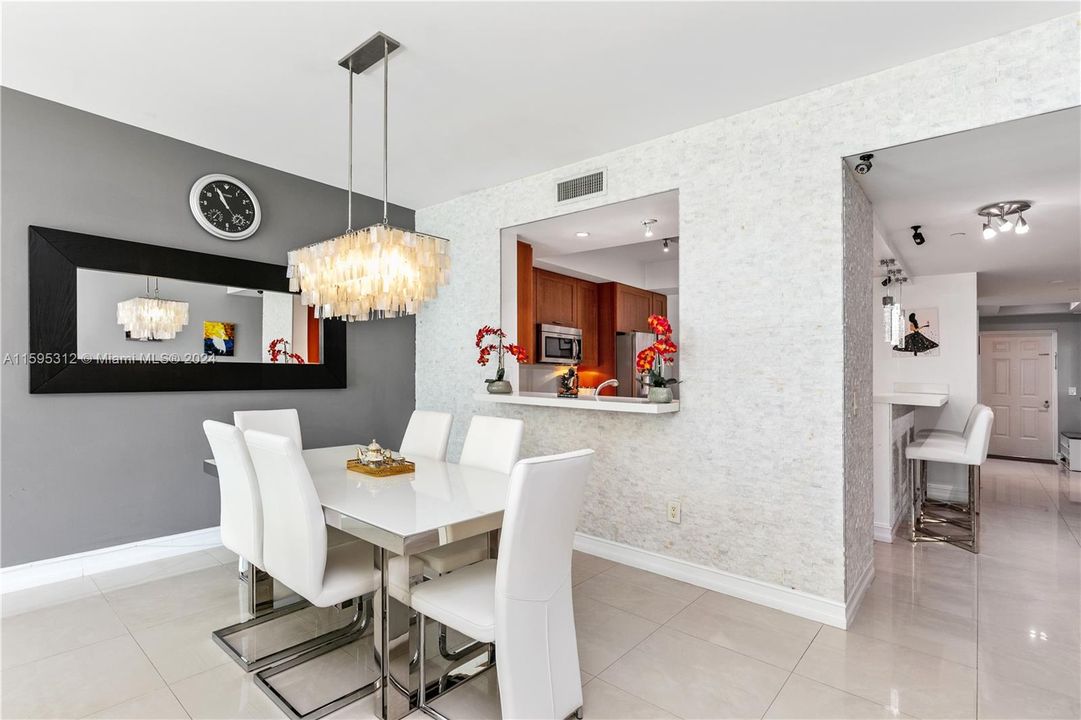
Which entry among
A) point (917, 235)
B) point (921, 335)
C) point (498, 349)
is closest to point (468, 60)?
point (498, 349)

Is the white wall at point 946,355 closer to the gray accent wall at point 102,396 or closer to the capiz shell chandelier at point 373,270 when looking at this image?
the capiz shell chandelier at point 373,270

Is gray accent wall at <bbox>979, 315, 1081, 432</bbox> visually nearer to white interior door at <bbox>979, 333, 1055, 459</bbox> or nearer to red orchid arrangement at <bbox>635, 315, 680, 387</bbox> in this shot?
white interior door at <bbox>979, 333, 1055, 459</bbox>

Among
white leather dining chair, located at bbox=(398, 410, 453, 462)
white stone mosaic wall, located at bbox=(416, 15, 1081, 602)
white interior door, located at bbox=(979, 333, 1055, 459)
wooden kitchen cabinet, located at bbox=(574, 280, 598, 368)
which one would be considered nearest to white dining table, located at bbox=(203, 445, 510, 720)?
white leather dining chair, located at bbox=(398, 410, 453, 462)

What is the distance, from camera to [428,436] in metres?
3.28

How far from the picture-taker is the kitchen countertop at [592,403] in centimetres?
307

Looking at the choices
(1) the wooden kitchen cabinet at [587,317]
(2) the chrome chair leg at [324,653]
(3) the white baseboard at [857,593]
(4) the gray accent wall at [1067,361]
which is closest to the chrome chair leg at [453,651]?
(2) the chrome chair leg at [324,653]

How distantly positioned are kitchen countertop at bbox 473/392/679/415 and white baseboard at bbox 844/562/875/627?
126 cm

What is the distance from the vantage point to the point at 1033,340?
816 centimetres

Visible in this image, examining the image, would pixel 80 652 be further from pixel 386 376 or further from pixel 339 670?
pixel 386 376

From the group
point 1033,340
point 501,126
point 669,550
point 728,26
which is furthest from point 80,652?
point 1033,340

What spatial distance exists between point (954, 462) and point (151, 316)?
18.8 feet

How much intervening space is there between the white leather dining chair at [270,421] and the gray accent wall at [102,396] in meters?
0.51

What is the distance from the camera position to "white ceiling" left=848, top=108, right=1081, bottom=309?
98.7 inches

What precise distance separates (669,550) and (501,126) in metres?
2.71
